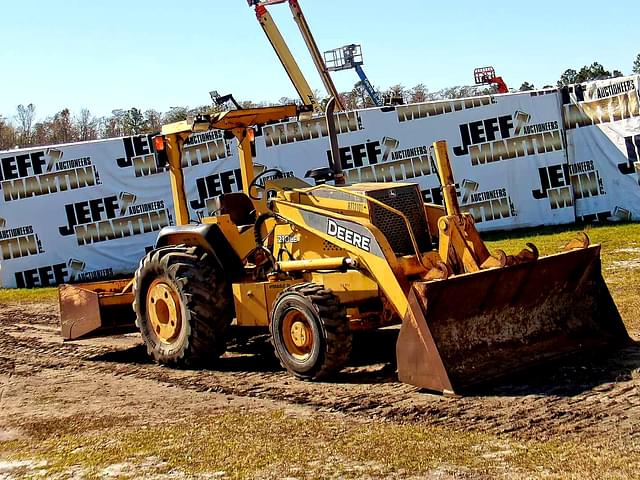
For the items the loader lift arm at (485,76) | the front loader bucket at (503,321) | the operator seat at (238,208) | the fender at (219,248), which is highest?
the loader lift arm at (485,76)

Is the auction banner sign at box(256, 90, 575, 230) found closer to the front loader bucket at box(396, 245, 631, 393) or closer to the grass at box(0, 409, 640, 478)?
the front loader bucket at box(396, 245, 631, 393)

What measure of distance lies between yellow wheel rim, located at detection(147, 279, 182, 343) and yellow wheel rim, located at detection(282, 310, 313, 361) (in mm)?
1590

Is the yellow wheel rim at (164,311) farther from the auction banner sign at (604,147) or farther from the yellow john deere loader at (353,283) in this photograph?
the auction banner sign at (604,147)

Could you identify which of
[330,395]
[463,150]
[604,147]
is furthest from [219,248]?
[604,147]

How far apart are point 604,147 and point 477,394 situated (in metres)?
13.7

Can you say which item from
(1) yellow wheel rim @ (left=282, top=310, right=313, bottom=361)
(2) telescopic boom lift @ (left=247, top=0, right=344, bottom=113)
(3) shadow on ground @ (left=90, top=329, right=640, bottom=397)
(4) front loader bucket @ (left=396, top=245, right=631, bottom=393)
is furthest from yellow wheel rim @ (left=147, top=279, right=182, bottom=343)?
(2) telescopic boom lift @ (left=247, top=0, right=344, bottom=113)

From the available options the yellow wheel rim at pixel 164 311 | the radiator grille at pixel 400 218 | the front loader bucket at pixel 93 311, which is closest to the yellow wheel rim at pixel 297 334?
the radiator grille at pixel 400 218

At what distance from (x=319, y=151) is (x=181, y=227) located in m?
10.8

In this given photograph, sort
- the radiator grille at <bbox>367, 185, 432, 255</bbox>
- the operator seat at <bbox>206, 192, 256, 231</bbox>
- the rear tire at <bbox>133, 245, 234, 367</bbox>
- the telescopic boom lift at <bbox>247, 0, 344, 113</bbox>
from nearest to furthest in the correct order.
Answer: the radiator grille at <bbox>367, 185, 432, 255</bbox>, the rear tire at <bbox>133, 245, 234, 367</bbox>, the operator seat at <bbox>206, 192, 256, 231</bbox>, the telescopic boom lift at <bbox>247, 0, 344, 113</bbox>

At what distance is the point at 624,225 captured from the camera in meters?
18.4

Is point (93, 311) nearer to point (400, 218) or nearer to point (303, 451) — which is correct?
point (400, 218)

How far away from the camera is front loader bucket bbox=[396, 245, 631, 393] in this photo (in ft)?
23.2

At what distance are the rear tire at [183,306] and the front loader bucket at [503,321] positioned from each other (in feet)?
8.07

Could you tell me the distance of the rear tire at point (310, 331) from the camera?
765cm
